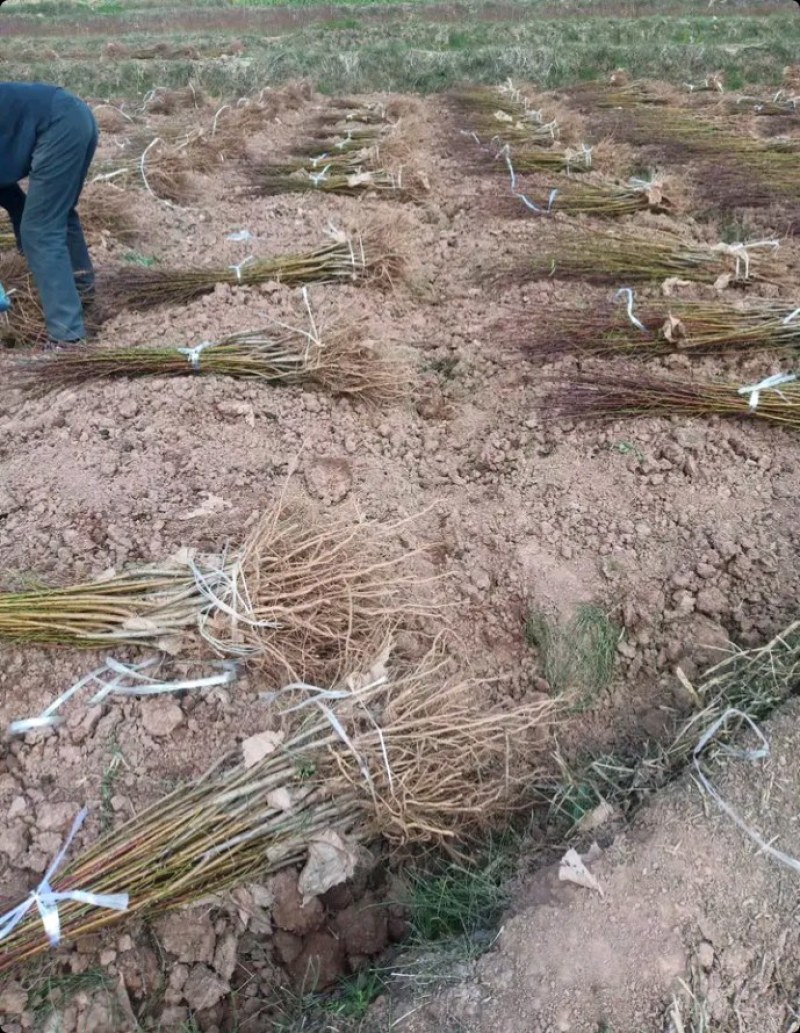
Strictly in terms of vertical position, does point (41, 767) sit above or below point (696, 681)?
above

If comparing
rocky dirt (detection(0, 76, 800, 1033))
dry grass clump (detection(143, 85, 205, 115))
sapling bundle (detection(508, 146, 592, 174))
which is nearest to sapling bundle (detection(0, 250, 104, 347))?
rocky dirt (detection(0, 76, 800, 1033))

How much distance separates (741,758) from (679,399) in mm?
1647

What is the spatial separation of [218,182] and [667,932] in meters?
6.36

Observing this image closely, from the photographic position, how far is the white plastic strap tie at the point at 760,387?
2955 millimetres

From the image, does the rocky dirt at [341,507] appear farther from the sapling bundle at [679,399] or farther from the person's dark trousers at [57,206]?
the person's dark trousers at [57,206]

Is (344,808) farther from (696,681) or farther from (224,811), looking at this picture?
(696,681)

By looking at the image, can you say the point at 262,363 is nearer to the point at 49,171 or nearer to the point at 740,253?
the point at 49,171

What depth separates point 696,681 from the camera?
220 cm

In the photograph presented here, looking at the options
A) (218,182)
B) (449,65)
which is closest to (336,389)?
(218,182)

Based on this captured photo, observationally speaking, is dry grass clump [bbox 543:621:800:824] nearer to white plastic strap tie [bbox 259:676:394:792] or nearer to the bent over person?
white plastic strap tie [bbox 259:676:394:792]

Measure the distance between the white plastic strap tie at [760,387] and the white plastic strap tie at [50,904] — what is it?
2.73 metres

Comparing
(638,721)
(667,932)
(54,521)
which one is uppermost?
(54,521)

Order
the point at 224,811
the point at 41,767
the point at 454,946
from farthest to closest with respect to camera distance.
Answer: the point at 41,767, the point at 224,811, the point at 454,946

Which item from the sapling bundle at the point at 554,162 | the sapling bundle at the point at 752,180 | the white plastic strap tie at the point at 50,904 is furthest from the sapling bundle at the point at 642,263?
the white plastic strap tie at the point at 50,904
